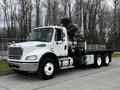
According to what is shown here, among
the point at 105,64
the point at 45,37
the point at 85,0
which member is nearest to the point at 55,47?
the point at 45,37

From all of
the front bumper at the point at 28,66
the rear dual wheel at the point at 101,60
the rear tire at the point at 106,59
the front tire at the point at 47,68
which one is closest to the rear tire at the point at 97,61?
the rear dual wheel at the point at 101,60

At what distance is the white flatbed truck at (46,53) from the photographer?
28.1 feet

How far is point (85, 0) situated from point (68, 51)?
120 ft

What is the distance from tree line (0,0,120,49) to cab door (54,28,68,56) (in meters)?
31.1

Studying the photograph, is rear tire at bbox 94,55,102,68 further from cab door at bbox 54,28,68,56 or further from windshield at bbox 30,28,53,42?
windshield at bbox 30,28,53,42

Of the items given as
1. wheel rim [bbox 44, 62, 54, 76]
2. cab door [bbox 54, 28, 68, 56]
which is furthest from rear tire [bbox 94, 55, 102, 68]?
wheel rim [bbox 44, 62, 54, 76]

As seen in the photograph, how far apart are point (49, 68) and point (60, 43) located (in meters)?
1.58

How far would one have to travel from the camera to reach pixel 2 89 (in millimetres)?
7320

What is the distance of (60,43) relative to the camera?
32.8 ft

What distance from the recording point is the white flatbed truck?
8.57 m

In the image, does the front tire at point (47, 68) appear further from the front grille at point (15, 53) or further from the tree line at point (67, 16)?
the tree line at point (67, 16)

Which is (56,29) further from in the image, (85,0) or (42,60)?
(85,0)

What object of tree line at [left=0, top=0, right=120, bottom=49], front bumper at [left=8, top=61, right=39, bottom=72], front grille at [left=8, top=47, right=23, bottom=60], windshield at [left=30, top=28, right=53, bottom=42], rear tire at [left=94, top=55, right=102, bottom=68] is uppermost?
tree line at [left=0, top=0, right=120, bottom=49]

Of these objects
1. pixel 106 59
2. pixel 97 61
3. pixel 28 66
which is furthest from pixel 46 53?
pixel 106 59
